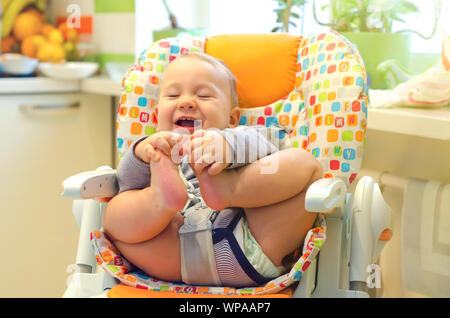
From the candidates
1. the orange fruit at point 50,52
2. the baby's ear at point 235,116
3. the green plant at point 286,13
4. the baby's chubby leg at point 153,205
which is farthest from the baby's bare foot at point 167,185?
the orange fruit at point 50,52

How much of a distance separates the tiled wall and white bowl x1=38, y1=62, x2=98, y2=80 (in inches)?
4.8

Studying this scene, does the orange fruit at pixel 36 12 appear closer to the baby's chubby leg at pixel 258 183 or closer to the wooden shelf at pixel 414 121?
the wooden shelf at pixel 414 121

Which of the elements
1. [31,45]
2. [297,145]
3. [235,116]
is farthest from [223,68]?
[31,45]

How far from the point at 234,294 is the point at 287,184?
180mm

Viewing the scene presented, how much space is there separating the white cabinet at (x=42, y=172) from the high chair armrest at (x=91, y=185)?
2.90ft

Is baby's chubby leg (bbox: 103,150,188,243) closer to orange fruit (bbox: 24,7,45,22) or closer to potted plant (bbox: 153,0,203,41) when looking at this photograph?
potted plant (bbox: 153,0,203,41)

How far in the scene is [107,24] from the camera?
1.87 meters

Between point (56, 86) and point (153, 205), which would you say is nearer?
point (153, 205)

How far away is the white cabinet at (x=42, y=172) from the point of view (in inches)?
66.5

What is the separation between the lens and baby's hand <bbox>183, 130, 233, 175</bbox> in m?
0.77

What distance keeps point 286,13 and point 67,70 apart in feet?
2.27

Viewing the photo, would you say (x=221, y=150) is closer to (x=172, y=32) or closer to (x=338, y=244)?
(x=338, y=244)

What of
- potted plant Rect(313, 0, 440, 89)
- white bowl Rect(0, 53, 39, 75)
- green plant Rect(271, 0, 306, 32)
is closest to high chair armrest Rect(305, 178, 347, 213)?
potted plant Rect(313, 0, 440, 89)

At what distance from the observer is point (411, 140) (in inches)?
52.8
